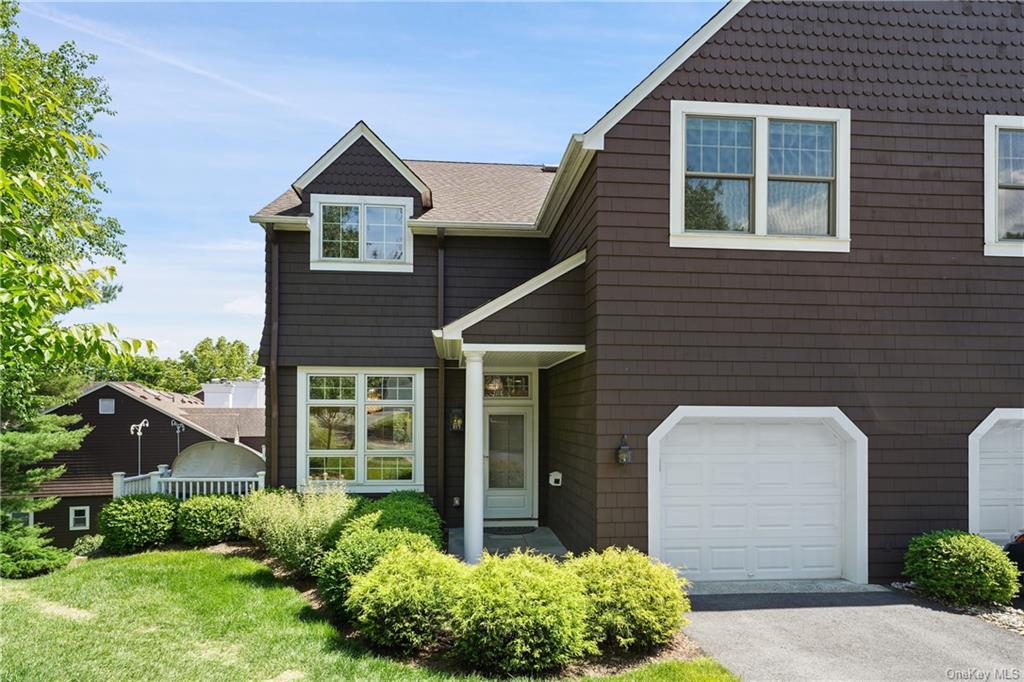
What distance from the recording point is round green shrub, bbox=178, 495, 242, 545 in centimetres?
997

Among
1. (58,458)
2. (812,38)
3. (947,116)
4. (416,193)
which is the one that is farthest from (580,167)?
(58,458)

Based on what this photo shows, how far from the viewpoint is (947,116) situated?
25.2 ft

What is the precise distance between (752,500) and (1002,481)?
337 centimetres

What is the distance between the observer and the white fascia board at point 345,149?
10.5m

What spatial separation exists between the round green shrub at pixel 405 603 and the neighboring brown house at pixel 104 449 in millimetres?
22319

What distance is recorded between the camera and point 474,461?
8070mm

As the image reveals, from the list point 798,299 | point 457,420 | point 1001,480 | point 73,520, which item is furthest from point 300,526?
point 73,520

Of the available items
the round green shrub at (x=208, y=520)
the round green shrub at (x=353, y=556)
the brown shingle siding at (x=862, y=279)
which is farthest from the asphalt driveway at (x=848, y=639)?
the round green shrub at (x=208, y=520)

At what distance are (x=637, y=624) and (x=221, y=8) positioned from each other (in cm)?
882

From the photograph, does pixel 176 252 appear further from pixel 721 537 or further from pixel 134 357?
pixel 721 537

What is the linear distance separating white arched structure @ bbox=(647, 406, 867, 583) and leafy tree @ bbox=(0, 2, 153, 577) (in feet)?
20.3

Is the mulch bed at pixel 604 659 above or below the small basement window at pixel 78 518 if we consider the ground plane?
above

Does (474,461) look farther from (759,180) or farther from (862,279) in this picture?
(862,279)

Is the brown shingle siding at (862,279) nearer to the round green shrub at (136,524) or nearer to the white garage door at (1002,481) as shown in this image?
the white garage door at (1002,481)
